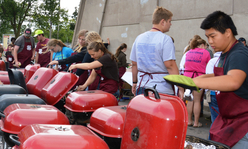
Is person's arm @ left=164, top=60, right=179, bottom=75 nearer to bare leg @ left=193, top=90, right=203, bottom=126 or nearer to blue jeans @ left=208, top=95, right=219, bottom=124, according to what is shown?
blue jeans @ left=208, top=95, right=219, bottom=124

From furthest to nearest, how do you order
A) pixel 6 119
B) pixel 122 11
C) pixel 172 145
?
1. pixel 122 11
2. pixel 6 119
3. pixel 172 145

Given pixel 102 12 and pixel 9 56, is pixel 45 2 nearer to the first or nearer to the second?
pixel 102 12

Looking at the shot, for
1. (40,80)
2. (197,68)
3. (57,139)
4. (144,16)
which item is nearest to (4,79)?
(40,80)

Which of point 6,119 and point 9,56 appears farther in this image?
point 9,56

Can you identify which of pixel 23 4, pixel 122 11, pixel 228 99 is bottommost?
pixel 228 99

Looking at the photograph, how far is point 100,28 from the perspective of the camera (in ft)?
48.0

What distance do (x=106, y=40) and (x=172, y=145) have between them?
509 inches

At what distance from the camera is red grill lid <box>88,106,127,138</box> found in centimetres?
246

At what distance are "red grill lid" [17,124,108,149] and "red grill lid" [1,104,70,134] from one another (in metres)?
0.48

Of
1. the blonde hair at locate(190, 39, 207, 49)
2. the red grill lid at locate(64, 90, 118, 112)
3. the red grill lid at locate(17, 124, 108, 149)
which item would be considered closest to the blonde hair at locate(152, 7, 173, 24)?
the red grill lid at locate(64, 90, 118, 112)

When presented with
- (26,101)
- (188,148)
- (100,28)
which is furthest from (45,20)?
(188,148)

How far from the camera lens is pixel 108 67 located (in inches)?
159

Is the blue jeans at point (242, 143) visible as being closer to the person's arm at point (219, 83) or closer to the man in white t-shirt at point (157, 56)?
the person's arm at point (219, 83)

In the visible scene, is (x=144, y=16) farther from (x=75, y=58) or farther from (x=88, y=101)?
(x=88, y=101)
